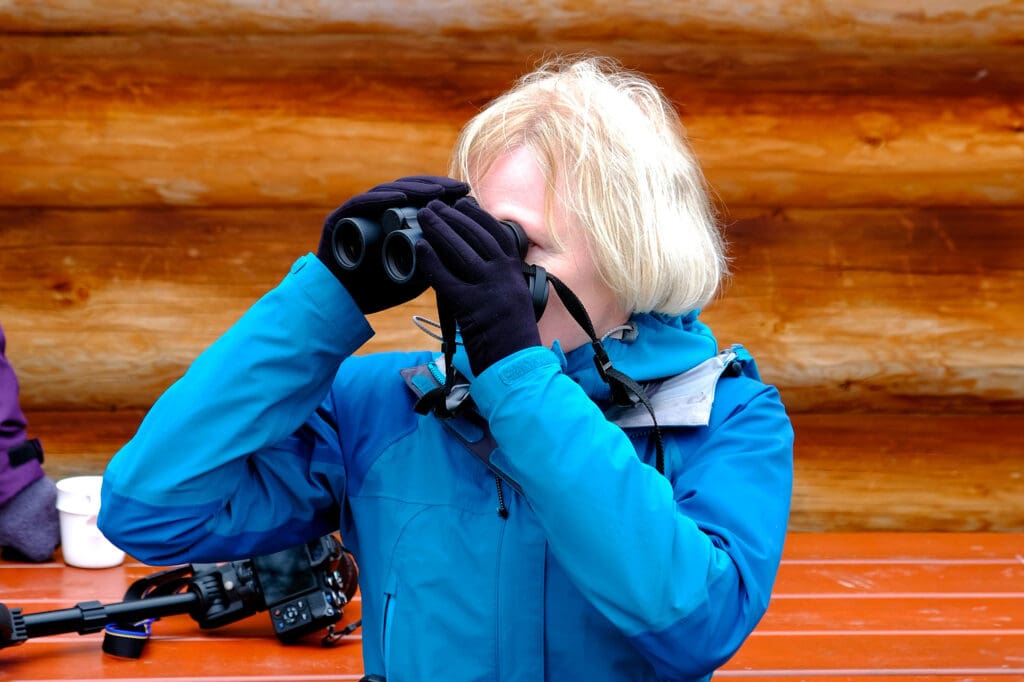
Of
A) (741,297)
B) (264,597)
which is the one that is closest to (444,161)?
(741,297)

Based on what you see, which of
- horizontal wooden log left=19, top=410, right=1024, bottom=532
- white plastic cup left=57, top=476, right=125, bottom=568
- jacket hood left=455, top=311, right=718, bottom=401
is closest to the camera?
jacket hood left=455, top=311, right=718, bottom=401

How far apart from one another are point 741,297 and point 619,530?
1754 millimetres

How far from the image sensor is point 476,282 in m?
1.17

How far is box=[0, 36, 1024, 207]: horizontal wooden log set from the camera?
2725 millimetres

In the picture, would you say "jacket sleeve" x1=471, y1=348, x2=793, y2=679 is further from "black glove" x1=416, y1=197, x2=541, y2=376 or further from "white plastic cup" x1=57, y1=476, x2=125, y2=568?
"white plastic cup" x1=57, y1=476, x2=125, y2=568

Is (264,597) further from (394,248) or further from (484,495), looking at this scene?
(394,248)

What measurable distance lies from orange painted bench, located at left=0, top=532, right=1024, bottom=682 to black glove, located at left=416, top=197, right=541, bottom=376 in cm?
107

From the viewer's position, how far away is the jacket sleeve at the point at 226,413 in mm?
1312

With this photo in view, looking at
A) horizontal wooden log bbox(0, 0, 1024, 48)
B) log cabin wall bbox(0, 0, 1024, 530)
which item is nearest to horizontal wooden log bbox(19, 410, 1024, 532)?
log cabin wall bbox(0, 0, 1024, 530)

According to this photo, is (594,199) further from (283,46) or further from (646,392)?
(283,46)

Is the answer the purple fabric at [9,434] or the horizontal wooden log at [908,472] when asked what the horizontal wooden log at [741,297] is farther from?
the purple fabric at [9,434]

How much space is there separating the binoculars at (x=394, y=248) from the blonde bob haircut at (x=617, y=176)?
90mm

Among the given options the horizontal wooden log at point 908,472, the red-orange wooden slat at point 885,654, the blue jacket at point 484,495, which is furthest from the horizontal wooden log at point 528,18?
the blue jacket at point 484,495

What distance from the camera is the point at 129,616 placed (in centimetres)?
212
